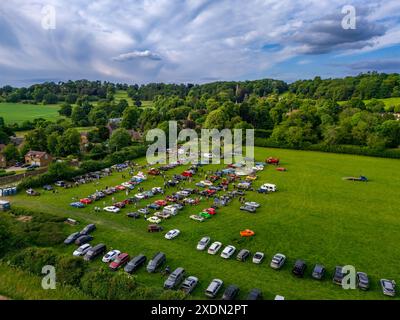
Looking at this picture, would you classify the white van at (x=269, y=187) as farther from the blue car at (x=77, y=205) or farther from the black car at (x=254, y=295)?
the blue car at (x=77, y=205)

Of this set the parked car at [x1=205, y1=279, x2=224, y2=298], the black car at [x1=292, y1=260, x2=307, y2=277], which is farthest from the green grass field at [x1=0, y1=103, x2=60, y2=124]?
the black car at [x1=292, y1=260, x2=307, y2=277]

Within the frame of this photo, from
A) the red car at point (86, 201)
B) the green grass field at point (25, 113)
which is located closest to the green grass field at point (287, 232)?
the red car at point (86, 201)

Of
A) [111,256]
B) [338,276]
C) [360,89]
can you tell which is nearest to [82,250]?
[111,256]

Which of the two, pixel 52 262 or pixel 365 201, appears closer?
pixel 52 262

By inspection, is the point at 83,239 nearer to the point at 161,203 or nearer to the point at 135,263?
the point at 135,263

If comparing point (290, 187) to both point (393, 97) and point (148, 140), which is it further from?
point (393, 97)
